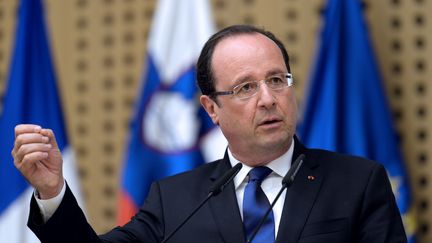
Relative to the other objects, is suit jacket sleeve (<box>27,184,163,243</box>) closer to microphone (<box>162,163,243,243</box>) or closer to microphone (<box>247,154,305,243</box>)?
microphone (<box>162,163,243,243</box>)

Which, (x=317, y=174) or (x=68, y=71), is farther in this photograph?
(x=68, y=71)

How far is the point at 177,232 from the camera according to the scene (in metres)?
2.43

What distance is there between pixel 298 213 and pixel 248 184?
203 millimetres

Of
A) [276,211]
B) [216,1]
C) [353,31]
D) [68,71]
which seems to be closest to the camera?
[276,211]

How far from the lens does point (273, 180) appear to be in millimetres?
2465

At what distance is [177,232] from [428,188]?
8.48ft

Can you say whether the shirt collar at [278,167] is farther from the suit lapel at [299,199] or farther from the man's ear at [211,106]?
the man's ear at [211,106]

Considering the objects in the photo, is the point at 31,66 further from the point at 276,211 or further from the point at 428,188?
the point at 276,211

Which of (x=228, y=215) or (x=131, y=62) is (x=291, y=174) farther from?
(x=131, y=62)

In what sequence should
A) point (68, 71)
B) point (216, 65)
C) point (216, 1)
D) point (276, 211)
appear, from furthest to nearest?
point (68, 71) < point (216, 1) < point (216, 65) < point (276, 211)

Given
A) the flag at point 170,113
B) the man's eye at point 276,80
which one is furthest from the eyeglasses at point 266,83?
the flag at point 170,113

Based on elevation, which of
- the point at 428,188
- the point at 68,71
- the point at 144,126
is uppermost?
the point at 68,71

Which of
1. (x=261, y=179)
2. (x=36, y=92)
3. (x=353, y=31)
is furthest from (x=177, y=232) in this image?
(x=36, y=92)

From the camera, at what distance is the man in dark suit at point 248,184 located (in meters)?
2.26
